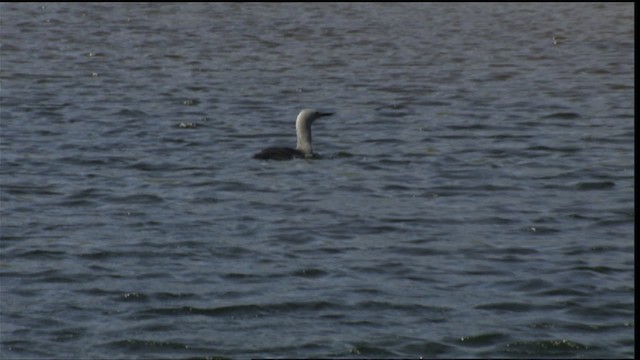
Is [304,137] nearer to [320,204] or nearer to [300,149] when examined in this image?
[300,149]

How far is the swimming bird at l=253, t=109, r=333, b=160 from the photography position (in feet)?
79.7

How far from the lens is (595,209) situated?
20.2 m

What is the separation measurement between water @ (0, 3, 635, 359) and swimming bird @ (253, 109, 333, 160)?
0.61 ft

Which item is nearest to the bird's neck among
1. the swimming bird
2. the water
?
the swimming bird

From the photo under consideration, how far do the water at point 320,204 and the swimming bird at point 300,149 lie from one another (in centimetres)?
19

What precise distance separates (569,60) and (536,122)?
11.2m

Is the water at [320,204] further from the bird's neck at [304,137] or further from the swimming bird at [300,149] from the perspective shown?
the bird's neck at [304,137]


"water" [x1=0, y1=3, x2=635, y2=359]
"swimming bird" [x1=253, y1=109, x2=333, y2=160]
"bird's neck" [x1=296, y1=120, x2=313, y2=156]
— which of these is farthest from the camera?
"bird's neck" [x1=296, y1=120, x2=313, y2=156]

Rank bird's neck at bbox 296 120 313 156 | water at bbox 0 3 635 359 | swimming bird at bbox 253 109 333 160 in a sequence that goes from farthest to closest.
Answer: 1. bird's neck at bbox 296 120 313 156
2. swimming bird at bbox 253 109 333 160
3. water at bbox 0 3 635 359

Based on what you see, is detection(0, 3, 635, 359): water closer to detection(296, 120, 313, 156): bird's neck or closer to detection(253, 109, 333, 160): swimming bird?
detection(253, 109, 333, 160): swimming bird

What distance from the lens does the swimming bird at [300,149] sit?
2430 cm

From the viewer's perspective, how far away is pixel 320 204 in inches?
818

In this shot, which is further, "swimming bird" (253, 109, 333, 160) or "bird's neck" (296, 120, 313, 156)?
"bird's neck" (296, 120, 313, 156)

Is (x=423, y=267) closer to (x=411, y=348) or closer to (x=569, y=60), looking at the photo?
(x=411, y=348)
